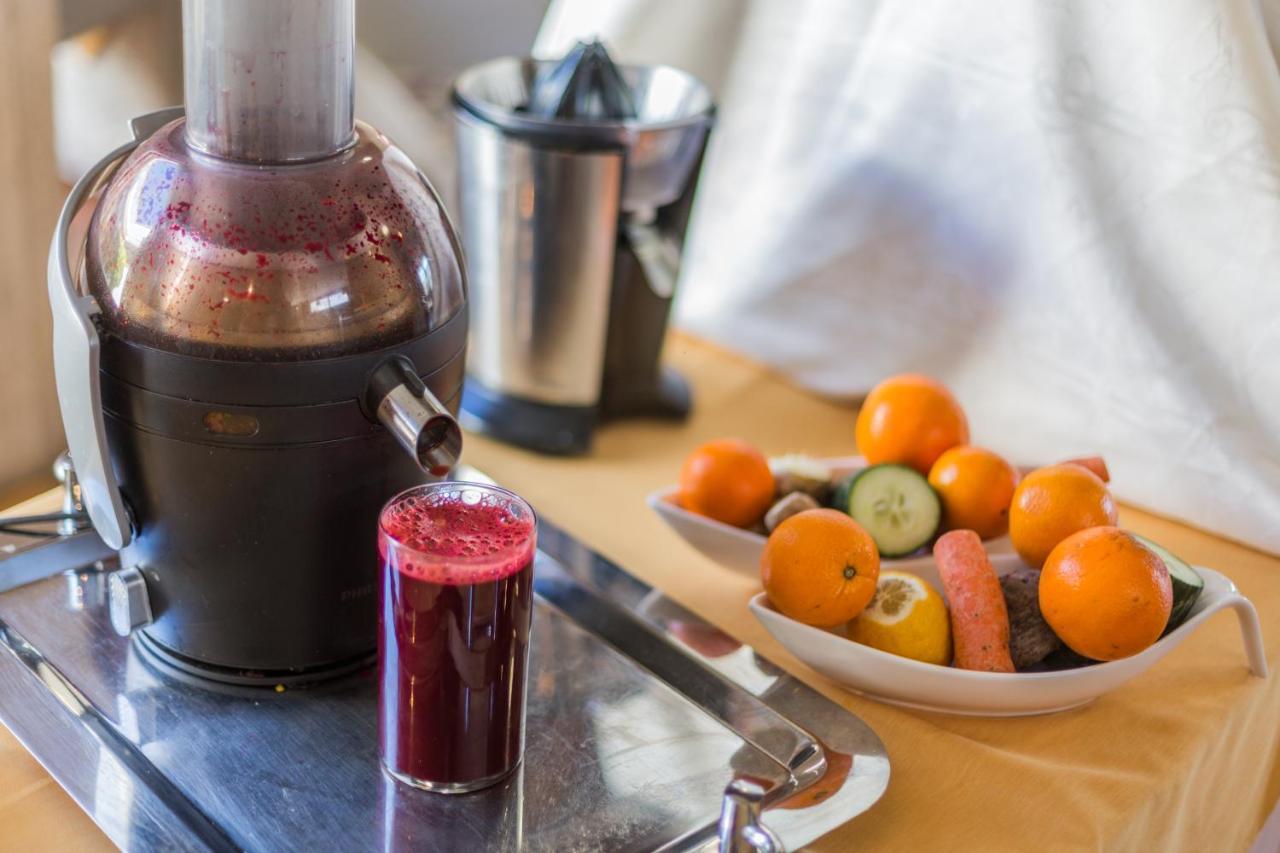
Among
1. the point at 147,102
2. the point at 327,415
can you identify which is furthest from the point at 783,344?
the point at 147,102

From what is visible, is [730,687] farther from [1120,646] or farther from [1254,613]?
[1254,613]

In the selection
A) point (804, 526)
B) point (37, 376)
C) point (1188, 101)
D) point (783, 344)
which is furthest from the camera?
point (37, 376)

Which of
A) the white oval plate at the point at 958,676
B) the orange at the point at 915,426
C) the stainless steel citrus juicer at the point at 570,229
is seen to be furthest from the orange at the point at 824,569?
the stainless steel citrus juicer at the point at 570,229

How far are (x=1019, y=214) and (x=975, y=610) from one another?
1.14ft

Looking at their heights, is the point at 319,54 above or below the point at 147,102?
above

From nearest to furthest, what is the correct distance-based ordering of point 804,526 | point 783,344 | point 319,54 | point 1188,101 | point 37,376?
point 319,54 → point 804,526 → point 1188,101 → point 783,344 → point 37,376

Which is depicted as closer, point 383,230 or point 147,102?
point 383,230

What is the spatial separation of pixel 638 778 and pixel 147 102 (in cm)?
106

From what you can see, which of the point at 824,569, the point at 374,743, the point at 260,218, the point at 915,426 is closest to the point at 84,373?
the point at 260,218

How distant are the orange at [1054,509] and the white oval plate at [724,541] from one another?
0.06m

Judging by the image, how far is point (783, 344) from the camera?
3.48ft

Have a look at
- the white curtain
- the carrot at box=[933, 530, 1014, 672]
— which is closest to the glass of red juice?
the carrot at box=[933, 530, 1014, 672]

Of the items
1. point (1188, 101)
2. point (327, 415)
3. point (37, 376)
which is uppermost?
point (1188, 101)

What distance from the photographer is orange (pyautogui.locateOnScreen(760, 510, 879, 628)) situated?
0.68 metres
